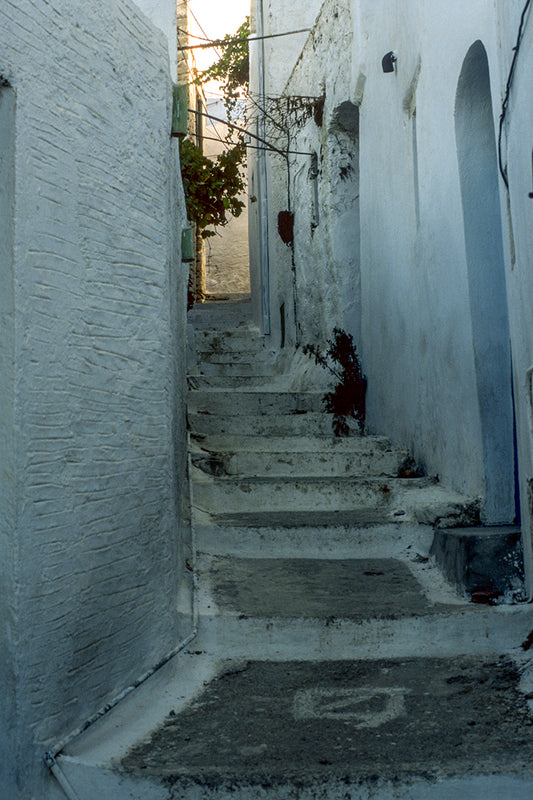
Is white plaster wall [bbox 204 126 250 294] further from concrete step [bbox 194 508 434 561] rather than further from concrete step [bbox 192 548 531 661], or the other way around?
concrete step [bbox 192 548 531 661]

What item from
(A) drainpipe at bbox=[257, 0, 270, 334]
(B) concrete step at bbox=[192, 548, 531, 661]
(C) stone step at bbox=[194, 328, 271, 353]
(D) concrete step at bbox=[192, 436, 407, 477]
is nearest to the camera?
(B) concrete step at bbox=[192, 548, 531, 661]

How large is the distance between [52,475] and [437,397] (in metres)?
3.19

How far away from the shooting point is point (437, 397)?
5.35 metres

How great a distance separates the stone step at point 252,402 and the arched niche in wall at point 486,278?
3.18 m

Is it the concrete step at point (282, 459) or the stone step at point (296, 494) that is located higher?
the concrete step at point (282, 459)

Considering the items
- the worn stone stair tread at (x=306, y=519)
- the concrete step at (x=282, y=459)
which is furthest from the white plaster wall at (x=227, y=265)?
the worn stone stair tread at (x=306, y=519)

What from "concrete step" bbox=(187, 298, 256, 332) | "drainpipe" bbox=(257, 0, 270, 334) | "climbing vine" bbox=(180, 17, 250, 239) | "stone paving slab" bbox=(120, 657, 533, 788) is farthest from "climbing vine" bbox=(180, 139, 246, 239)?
"stone paving slab" bbox=(120, 657, 533, 788)

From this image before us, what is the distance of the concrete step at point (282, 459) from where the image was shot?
5.84 metres

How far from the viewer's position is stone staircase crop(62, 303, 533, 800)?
262cm

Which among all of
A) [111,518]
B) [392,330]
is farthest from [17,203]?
[392,330]

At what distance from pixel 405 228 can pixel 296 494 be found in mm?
2113

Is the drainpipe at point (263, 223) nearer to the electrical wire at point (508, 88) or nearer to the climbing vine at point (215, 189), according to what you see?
the climbing vine at point (215, 189)

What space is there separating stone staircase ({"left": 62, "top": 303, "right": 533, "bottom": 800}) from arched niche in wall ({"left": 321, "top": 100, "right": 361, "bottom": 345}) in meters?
2.23

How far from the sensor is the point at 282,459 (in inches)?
232
